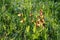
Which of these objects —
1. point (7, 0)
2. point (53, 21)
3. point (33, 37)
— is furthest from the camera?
point (7, 0)

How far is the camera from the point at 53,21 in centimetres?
410

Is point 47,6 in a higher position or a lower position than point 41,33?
higher

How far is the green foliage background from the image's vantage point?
3.87 meters

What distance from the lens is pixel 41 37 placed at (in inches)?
152

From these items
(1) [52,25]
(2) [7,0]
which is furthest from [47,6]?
(2) [7,0]

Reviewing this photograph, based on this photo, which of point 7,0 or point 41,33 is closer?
point 41,33

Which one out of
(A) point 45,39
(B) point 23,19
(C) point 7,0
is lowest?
(A) point 45,39

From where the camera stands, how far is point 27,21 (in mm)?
4008

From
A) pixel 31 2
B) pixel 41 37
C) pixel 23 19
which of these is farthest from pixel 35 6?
pixel 41 37

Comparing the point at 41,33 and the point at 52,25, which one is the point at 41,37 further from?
the point at 52,25

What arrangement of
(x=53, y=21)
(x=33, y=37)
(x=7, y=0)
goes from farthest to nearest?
(x=7, y=0), (x=53, y=21), (x=33, y=37)

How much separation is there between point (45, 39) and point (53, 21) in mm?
468

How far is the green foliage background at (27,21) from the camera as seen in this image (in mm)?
3865

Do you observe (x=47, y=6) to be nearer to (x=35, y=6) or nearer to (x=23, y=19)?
(x=35, y=6)
